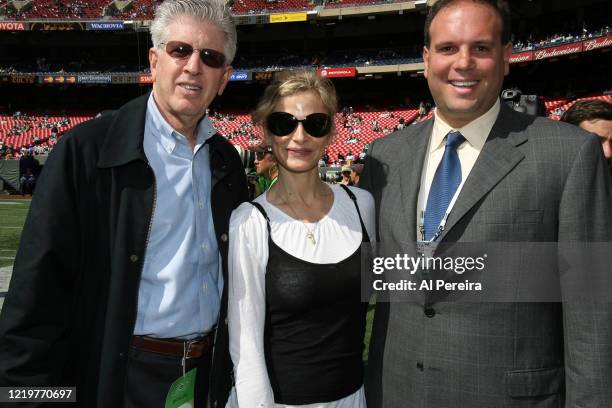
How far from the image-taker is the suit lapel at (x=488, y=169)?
6.56 feet

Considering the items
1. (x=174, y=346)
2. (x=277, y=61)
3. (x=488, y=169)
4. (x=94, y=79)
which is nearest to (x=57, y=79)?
(x=94, y=79)

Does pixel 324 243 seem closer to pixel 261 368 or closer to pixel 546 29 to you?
pixel 261 368

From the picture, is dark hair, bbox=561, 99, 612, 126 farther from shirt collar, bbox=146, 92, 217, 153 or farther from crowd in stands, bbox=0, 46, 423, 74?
crowd in stands, bbox=0, 46, 423, 74

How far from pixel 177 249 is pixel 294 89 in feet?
2.91

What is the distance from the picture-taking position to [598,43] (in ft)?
80.4

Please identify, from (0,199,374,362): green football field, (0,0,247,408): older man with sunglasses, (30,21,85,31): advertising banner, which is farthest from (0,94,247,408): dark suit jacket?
(30,21,85,31): advertising banner

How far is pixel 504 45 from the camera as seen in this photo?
6.95 ft

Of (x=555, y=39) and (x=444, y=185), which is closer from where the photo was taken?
(x=444, y=185)

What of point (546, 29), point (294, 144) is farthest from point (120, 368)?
point (546, 29)

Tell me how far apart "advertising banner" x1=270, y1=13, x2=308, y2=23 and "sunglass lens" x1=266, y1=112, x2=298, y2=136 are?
33.8 m

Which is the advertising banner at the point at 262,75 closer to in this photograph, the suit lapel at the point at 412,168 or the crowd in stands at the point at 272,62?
the crowd in stands at the point at 272,62

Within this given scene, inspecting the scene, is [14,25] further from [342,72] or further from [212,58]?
[212,58]

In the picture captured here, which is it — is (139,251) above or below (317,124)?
below

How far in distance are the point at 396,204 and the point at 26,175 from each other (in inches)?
999
